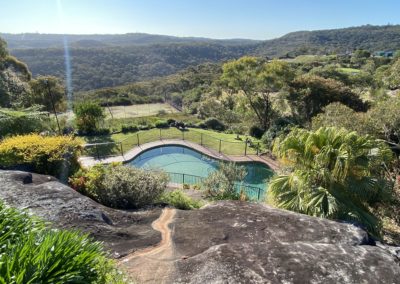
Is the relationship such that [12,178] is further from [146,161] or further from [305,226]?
[146,161]

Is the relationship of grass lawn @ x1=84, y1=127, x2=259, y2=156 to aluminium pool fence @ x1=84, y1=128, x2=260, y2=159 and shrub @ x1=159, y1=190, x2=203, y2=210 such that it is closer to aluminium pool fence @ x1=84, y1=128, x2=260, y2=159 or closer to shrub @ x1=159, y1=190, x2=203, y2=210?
aluminium pool fence @ x1=84, y1=128, x2=260, y2=159

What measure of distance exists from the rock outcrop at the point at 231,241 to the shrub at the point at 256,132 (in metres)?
18.6

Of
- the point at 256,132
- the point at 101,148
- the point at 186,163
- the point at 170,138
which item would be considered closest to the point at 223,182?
the point at 186,163

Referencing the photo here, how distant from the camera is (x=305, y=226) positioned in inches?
199

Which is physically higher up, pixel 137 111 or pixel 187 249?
pixel 187 249

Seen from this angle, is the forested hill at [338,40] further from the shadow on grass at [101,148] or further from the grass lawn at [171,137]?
the shadow on grass at [101,148]

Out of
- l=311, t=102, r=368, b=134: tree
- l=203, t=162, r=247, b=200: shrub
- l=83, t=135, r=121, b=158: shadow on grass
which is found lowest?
l=83, t=135, r=121, b=158: shadow on grass

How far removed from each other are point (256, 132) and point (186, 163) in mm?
7828

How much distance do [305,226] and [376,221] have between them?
321cm

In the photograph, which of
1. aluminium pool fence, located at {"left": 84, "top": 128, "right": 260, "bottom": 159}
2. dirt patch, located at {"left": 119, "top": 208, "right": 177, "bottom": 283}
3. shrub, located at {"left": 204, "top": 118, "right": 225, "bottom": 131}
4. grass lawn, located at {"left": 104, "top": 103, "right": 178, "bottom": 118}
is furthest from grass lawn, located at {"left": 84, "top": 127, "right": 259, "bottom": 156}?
dirt patch, located at {"left": 119, "top": 208, "right": 177, "bottom": 283}

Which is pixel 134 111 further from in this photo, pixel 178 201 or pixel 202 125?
pixel 178 201

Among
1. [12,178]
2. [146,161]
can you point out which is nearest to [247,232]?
[12,178]

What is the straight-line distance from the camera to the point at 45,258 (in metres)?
2.71

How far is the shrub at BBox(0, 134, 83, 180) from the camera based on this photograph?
9461mm
